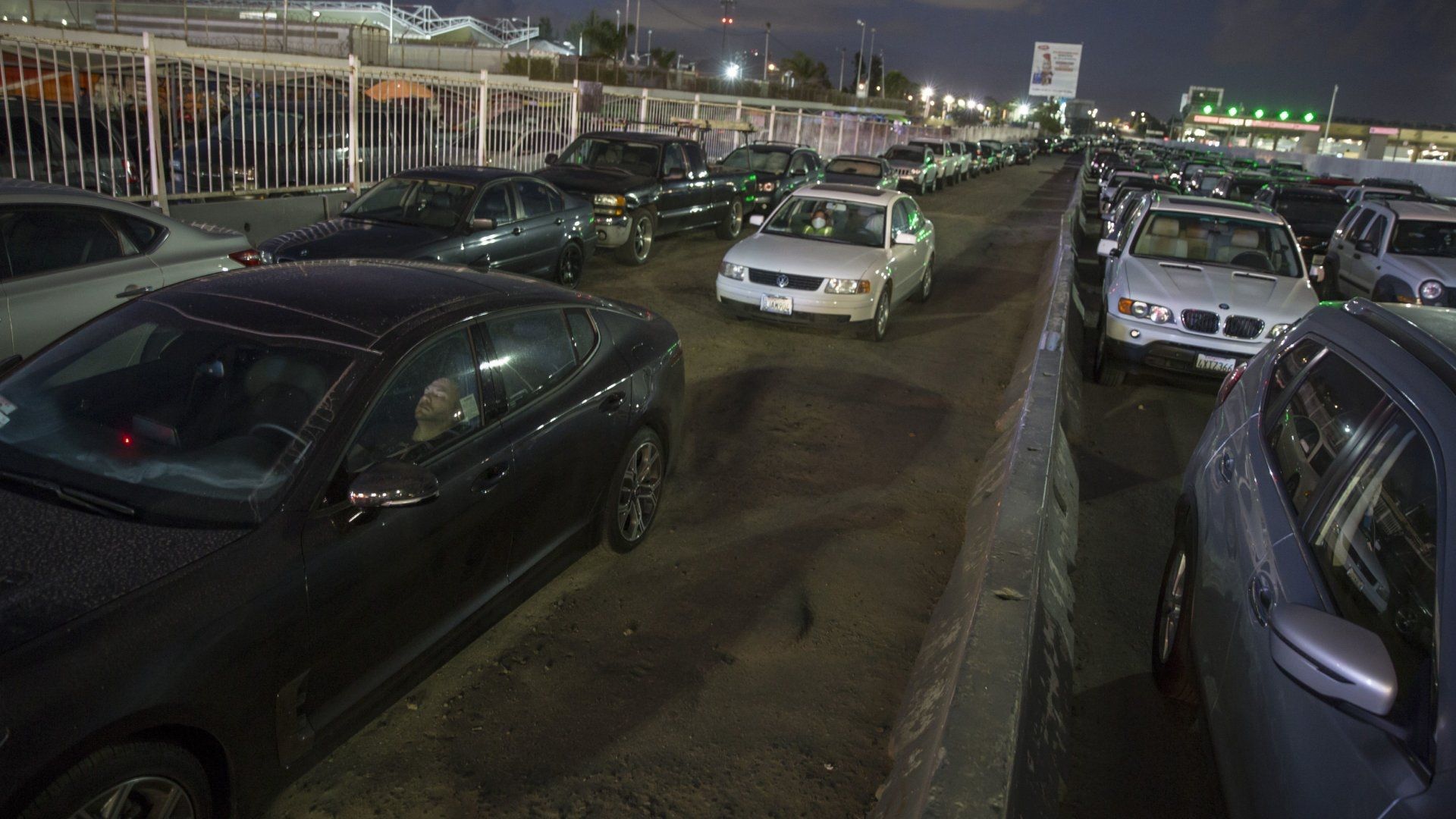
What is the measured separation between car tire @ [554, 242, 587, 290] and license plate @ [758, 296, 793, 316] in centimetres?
244

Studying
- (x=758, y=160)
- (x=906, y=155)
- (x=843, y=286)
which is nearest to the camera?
(x=843, y=286)

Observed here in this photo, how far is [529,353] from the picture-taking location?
4.19 meters

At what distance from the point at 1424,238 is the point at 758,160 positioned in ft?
39.8

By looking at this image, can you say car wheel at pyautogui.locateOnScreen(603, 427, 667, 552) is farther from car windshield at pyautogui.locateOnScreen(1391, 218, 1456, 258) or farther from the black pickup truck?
car windshield at pyautogui.locateOnScreen(1391, 218, 1456, 258)

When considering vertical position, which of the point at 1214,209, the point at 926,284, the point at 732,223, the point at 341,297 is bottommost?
the point at 926,284

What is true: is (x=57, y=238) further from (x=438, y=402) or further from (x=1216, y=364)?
(x=1216, y=364)

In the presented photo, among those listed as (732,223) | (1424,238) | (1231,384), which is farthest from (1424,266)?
(732,223)

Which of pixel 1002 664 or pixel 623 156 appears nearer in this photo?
pixel 1002 664

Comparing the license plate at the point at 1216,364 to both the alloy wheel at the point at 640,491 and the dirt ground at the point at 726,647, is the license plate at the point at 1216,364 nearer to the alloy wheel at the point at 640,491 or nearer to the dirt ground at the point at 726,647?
the dirt ground at the point at 726,647

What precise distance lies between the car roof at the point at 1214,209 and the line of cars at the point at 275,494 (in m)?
7.08

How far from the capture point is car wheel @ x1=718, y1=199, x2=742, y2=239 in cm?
1703

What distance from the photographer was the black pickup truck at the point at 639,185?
13.5 meters

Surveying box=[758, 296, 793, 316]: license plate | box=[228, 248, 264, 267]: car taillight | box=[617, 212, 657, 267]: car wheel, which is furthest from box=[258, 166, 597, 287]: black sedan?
box=[758, 296, 793, 316]: license plate

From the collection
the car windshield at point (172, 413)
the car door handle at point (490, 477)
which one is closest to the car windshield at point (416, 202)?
the car windshield at point (172, 413)
